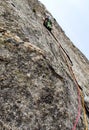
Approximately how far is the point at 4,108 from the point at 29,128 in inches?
40.8

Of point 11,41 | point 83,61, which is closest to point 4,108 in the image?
point 11,41

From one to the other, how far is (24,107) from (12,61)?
1.98 m

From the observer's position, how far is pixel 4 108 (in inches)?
433

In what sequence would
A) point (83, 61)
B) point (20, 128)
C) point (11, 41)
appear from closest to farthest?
point (20, 128) < point (11, 41) < point (83, 61)

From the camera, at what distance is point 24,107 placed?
37.3 ft

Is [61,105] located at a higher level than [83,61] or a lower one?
higher

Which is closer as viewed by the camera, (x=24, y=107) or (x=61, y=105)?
(x=24, y=107)

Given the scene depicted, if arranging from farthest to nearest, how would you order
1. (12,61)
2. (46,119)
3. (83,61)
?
(83,61) → (12,61) → (46,119)

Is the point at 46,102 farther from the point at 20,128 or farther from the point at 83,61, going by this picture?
the point at 83,61

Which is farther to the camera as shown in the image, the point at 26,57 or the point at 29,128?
the point at 26,57

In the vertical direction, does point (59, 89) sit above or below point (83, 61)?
above

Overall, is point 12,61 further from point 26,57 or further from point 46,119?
point 46,119

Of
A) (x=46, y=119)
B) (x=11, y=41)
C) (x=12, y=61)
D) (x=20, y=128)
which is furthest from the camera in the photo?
(x=11, y=41)

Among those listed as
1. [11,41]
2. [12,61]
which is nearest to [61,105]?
[12,61]
